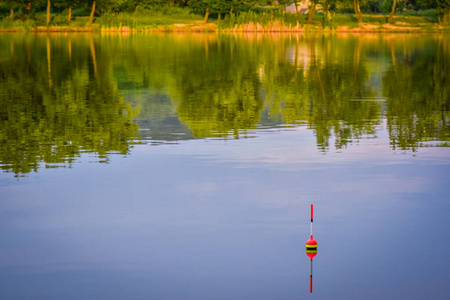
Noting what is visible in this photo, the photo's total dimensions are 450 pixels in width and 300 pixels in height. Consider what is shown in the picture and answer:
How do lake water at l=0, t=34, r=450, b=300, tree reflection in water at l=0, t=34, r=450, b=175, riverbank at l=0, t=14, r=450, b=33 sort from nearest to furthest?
lake water at l=0, t=34, r=450, b=300
tree reflection in water at l=0, t=34, r=450, b=175
riverbank at l=0, t=14, r=450, b=33

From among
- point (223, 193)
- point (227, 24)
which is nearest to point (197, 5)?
point (227, 24)

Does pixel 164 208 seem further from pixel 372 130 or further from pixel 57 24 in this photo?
pixel 57 24

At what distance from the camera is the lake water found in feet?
35.6

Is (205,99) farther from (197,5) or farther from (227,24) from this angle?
(197,5)

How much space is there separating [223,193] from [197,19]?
94.0 metres

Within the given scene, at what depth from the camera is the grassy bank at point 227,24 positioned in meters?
98.3

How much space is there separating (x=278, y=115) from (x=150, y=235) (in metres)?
14.1

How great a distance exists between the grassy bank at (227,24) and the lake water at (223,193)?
66640 millimetres

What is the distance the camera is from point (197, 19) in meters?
107

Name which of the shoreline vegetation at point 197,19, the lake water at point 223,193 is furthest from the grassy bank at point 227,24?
the lake water at point 223,193

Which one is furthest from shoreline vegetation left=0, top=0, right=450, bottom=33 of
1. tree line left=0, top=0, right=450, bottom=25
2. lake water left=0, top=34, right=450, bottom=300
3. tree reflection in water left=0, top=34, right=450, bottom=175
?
lake water left=0, top=34, right=450, bottom=300

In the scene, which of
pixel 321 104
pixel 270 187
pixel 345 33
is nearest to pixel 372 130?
pixel 321 104

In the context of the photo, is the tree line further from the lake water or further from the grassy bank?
the lake water

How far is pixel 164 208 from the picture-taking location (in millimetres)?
14133
